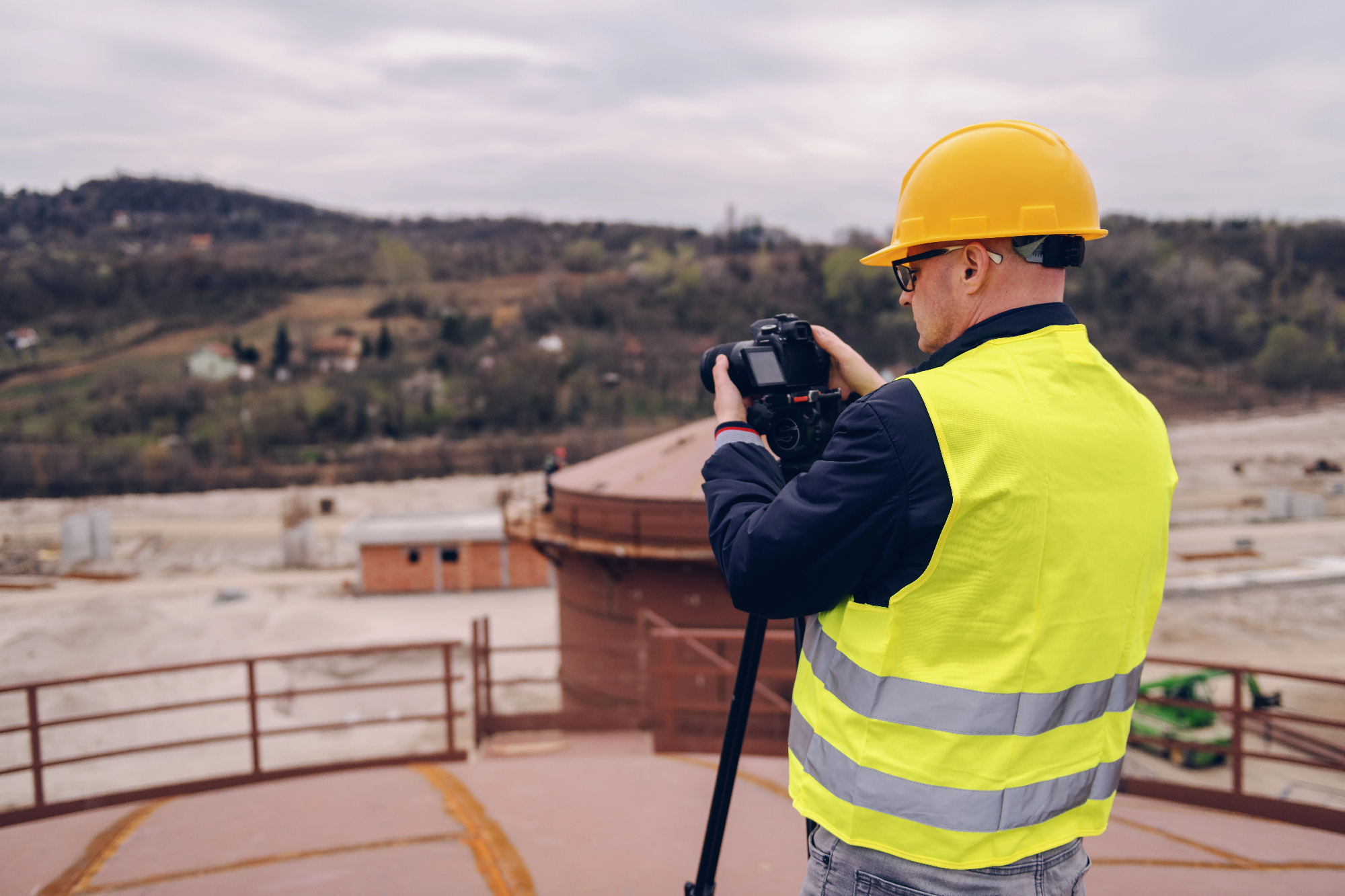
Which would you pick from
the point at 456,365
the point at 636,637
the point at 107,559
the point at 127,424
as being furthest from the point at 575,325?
the point at 636,637

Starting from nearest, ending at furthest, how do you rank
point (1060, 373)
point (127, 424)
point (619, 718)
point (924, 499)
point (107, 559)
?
1. point (924, 499)
2. point (1060, 373)
3. point (619, 718)
4. point (107, 559)
5. point (127, 424)

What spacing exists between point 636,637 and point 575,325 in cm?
6519

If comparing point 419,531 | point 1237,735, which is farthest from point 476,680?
point 419,531

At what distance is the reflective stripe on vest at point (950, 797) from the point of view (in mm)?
1352

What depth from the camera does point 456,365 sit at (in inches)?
2453

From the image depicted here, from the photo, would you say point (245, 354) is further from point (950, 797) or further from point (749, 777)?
point (950, 797)

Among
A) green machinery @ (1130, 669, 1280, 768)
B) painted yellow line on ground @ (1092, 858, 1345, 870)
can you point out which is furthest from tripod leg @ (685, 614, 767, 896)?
green machinery @ (1130, 669, 1280, 768)

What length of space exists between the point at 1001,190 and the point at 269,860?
4219 millimetres

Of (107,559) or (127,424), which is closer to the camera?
(107,559)

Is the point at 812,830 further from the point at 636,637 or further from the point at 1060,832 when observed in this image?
the point at 636,637

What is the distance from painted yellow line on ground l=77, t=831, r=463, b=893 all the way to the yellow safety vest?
3148 mm

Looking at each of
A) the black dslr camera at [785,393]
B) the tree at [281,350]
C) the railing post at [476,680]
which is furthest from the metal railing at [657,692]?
A: the tree at [281,350]

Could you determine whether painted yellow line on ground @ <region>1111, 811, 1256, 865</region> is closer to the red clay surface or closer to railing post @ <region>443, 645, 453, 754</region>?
the red clay surface

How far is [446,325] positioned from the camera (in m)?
69.5
